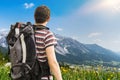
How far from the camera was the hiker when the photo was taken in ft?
17.6

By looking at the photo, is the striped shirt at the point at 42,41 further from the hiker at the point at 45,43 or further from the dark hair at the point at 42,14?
the dark hair at the point at 42,14

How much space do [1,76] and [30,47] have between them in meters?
6.34

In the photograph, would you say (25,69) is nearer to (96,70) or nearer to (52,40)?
(52,40)

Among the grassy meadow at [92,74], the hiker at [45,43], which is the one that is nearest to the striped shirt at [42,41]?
the hiker at [45,43]

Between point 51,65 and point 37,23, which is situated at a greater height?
point 37,23

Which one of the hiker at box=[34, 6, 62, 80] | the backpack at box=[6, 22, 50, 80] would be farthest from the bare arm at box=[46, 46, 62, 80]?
the backpack at box=[6, 22, 50, 80]

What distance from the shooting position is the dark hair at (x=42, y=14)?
5527 mm

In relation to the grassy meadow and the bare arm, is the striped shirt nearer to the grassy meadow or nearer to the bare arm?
the bare arm

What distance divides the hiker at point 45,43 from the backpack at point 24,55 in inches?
3.7

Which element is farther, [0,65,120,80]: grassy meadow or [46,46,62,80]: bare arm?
[0,65,120,80]: grassy meadow

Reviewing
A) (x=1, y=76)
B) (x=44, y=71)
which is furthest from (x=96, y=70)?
(x=44, y=71)

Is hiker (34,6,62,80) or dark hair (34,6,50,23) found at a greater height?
dark hair (34,6,50,23)

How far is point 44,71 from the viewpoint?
548cm

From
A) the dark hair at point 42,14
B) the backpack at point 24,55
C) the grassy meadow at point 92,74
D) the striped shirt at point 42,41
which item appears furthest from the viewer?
the grassy meadow at point 92,74
